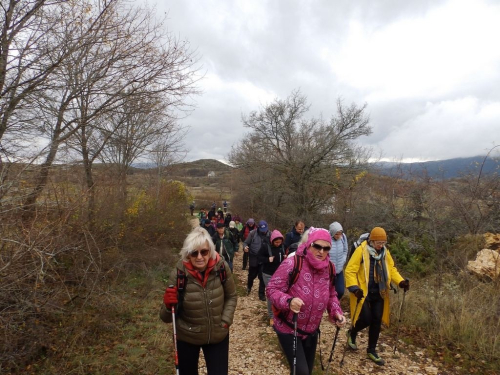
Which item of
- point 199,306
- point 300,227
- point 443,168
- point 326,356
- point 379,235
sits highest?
point 443,168

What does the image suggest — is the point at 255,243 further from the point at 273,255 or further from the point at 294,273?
the point at 294,273

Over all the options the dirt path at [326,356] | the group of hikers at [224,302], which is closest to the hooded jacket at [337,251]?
the dirt path at [326,356]

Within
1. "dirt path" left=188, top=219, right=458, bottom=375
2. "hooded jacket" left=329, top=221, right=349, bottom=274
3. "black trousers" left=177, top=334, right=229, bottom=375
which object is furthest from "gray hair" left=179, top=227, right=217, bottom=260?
"hooded jacket" left=329, top=221, right=349, bottom=274

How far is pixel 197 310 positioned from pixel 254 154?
1714 cm

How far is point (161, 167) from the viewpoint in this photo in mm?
14328

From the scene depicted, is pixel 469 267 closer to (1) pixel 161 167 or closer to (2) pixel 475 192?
(2) pixel 475 192

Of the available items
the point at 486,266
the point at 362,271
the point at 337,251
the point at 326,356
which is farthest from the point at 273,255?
the point at 486,266

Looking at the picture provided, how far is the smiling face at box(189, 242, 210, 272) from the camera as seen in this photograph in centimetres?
263

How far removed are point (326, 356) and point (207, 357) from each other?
2634 mm

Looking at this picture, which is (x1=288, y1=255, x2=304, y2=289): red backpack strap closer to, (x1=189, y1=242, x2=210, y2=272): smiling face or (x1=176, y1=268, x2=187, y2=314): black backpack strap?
(x1=189, y1=242, x2=210, y2=272): smiling face

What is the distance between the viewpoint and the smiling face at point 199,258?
8.63 ft

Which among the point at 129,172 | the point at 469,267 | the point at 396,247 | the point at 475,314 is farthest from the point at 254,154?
the point at 475,314

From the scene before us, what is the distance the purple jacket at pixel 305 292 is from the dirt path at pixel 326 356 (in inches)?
75.2

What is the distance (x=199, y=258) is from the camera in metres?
2.63
